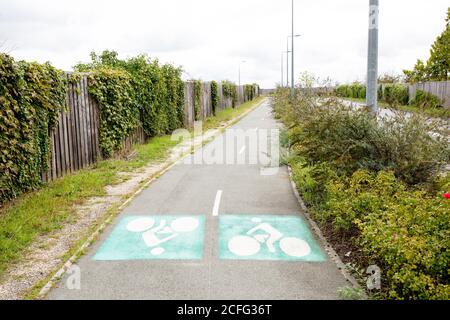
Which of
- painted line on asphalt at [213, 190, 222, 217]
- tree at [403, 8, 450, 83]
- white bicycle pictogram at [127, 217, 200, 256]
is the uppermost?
tree at [403, 8, 450, 83]

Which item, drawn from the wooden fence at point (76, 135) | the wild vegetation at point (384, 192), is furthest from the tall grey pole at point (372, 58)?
the wooden fence at point (76, 135)

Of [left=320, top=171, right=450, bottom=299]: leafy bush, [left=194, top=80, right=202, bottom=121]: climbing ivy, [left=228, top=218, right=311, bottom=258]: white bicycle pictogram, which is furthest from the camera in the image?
[left=194, top=80, right=202, bottom=121]: climbing ivy

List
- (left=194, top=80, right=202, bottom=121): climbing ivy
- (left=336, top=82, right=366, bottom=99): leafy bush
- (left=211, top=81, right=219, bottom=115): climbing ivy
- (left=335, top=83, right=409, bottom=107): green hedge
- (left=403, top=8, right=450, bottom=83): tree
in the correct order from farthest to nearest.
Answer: (left=336, top=82, right=366, bottom=99): leafy bush
(left=403, top=8, right=450, bottom=83): tree
(left=211, top=81, right=219, bottom=115): climbing ivy
(left=194, top=80, right=202, bottom=121): climbing ivy
(left=335, top=83, right=409, bottom=107): green hedge

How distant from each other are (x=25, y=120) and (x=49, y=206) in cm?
188

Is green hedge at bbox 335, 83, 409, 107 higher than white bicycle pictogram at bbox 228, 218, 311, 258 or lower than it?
higher

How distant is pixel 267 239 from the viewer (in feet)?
23.7

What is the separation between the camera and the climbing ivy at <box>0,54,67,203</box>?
858 cm

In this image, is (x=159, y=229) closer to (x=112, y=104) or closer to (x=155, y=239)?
(x=155, y=239)

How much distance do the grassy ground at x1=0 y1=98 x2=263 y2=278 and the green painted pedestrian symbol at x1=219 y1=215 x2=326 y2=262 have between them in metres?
3.05

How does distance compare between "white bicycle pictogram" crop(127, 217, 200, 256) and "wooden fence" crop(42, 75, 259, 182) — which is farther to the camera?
"wooden fence" crop(42, 75, 259, 182)

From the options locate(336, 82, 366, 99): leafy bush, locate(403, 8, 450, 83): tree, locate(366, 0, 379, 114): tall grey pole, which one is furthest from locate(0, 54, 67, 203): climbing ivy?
locate(336, 82, 366, 99): leafy bush

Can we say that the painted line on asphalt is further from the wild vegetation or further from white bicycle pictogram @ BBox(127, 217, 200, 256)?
the wild vegetation

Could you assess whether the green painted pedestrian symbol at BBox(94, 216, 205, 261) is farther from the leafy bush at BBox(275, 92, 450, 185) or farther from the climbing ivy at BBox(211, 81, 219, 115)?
the climbing ivy at BBox(211, 81, 219, 115)

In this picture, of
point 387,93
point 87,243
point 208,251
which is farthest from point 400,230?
point 387,93
